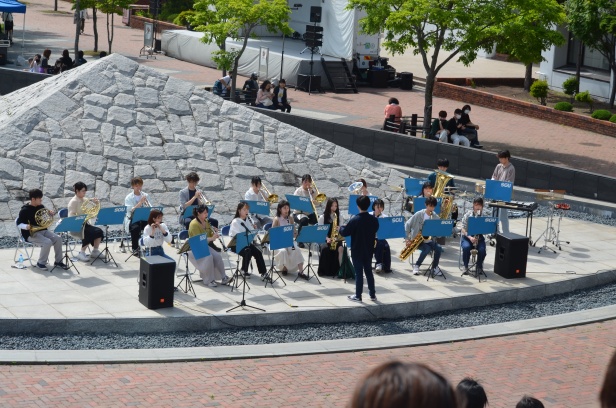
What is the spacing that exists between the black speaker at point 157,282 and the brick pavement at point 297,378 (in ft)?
5.97

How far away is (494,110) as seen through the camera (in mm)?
38844

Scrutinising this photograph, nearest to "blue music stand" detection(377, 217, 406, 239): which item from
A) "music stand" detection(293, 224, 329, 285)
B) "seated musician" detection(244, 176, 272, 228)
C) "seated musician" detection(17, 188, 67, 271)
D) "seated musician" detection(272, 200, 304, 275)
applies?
"music stand" detection(293, 224, 329, 285)

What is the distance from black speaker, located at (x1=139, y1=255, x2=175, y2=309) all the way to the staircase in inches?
1038

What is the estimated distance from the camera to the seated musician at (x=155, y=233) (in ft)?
52.3

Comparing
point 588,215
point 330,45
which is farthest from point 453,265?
point 330,45

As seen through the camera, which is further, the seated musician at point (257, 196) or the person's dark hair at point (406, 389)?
the seated musician at point (257, 196)

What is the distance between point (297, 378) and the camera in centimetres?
1283

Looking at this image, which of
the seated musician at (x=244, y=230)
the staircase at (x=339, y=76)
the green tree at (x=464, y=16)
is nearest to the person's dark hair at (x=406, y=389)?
the seated musician at (x=244, y=230)

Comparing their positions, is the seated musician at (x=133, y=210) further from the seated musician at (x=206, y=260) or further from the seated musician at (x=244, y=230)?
the seated musician at (x=244, y=230)

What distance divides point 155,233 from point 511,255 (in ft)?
20.2

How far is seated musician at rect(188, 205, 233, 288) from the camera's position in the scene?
1598 cm

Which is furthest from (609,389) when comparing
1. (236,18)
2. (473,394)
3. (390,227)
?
(236,18)

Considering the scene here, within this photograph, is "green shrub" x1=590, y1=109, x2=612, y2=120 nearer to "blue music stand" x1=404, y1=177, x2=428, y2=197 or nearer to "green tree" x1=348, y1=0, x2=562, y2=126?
"green tree" x1=348, y1=0, x2=562, y2=126

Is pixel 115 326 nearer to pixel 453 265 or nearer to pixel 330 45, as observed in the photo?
pixel 453 265
